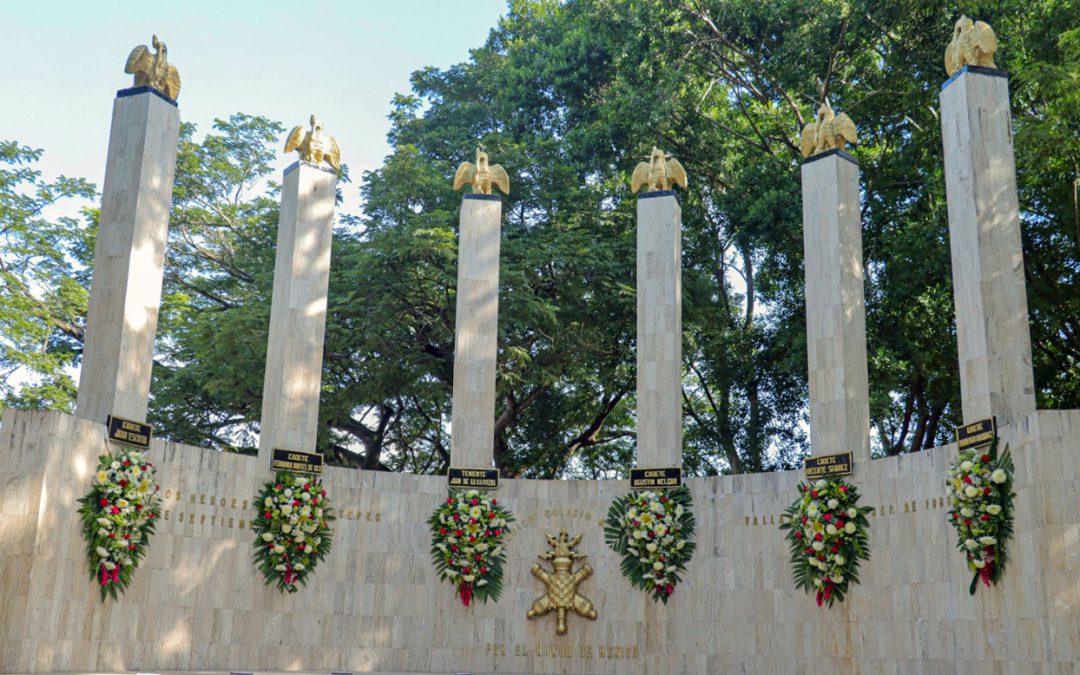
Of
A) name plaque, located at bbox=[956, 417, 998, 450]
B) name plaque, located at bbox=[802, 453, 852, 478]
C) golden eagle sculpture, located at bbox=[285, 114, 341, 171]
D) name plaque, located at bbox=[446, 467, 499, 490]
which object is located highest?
golden eagle sculpture, located at bbox=[285, 114, 341, 171]

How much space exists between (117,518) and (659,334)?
9.06 meters

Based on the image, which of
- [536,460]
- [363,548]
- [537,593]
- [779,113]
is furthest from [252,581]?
[779,113]

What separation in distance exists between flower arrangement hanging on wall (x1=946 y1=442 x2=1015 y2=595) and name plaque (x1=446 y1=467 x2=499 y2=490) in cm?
716

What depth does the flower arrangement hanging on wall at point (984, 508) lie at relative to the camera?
12758mm

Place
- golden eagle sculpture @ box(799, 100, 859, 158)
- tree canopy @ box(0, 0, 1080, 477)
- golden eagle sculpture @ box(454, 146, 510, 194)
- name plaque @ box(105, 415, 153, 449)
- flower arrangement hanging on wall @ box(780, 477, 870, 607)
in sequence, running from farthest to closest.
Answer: tree canopy @ box(0, 0, 1080, 477) < golden eagle sculpture @ box(454, 146, 510, 194) < golden eagle sculpture @ box(799, 100, 859, 158) < flower arrangement hanging on wall @ box(780, 477, 870, 607) < name plaque @ box(105, 415, 153, 449)

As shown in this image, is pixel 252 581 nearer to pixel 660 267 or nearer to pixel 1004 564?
pixel 660 267

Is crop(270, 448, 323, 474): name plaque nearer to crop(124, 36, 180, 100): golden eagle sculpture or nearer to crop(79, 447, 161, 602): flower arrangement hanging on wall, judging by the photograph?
crop(79, 447, 161, 602): flower arrangement hanging on wall

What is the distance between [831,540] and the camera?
15445 millimetres

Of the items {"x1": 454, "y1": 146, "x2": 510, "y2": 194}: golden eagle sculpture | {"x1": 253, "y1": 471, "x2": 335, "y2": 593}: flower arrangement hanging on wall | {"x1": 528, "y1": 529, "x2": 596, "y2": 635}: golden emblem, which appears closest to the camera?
{"x1": 253, "y1": 471, "x2": 335, "y2": 593}: flower arrangement hanging on wall

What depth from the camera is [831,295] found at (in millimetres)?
16703

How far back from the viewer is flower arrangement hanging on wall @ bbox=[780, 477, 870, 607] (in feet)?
50.4

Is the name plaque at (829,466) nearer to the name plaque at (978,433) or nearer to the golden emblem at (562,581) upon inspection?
the name plaque at (978,433)

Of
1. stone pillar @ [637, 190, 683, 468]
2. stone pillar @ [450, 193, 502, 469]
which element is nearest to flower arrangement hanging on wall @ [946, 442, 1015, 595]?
stone pillar @ [637, 190, 683, 468]

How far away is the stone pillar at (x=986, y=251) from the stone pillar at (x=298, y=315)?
30.9 ft
